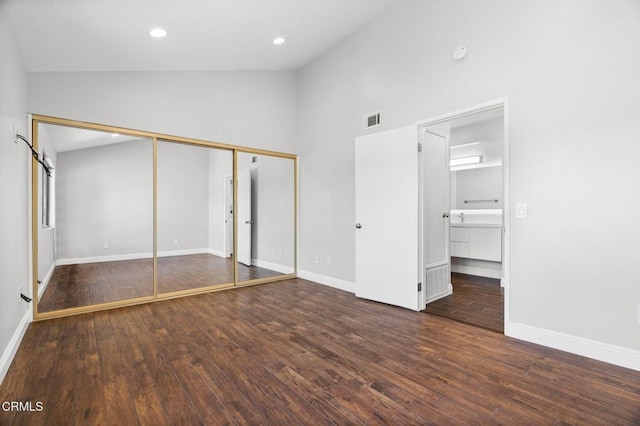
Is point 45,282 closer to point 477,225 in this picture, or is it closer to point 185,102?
point 185,102

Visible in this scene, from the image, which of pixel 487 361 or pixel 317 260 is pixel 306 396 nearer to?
pixel 487 361

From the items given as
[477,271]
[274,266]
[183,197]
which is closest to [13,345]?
[183,197]

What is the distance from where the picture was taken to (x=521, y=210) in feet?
9.02

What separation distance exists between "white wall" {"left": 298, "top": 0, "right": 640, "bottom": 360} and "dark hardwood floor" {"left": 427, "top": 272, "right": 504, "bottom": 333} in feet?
1.60

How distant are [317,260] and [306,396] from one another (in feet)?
10.2

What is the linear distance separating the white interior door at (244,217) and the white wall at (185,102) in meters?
0.64

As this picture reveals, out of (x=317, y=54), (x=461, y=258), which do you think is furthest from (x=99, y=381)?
(x=461, y=258)

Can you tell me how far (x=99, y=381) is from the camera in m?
2.04

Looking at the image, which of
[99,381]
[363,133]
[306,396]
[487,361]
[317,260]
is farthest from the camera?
[317,260]

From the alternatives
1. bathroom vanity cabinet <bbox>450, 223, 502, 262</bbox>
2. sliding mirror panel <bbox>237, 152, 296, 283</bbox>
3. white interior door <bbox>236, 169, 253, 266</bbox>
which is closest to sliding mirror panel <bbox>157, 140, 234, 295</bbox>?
white interior door <bbox>236, 169, 253, 266</bbox>

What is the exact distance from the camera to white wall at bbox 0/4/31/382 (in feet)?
7.30

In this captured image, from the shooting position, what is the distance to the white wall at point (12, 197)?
222 centimetres

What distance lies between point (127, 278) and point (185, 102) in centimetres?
252

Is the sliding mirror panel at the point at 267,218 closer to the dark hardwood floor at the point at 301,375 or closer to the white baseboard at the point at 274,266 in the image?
the white baseboard at the point at 274,266
